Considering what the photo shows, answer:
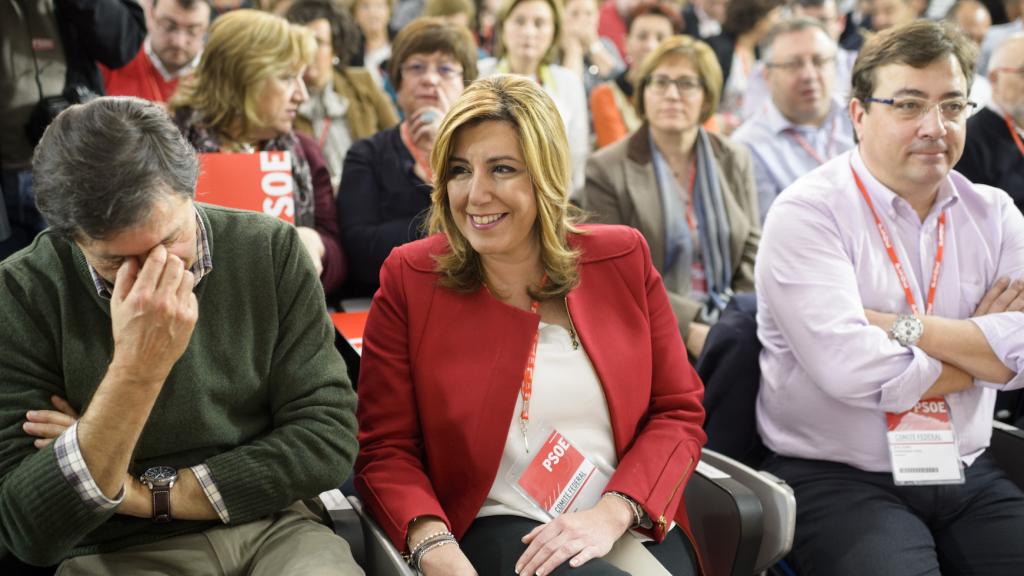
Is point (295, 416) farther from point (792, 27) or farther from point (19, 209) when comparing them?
point (792, 27)

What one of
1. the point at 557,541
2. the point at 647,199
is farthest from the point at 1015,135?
the point at 557,541

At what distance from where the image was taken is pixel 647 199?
3.45m

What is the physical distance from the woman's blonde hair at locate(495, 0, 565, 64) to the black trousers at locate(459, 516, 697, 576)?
3228mm

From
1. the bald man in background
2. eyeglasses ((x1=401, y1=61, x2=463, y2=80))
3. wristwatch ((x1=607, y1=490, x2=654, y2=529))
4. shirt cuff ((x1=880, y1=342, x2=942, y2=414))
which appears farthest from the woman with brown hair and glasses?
the bald man in background

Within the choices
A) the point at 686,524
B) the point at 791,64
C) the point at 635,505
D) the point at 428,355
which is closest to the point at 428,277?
the point at 428,355

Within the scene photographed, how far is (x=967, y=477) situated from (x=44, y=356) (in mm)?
1991

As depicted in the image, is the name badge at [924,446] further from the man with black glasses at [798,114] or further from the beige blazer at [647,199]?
the man with black glasses at [798,114]

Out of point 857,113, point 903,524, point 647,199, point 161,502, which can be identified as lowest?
point 903,524

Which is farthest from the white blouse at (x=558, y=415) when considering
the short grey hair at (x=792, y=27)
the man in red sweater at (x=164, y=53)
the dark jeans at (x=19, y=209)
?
the short grey hair at (x=792, y=27)

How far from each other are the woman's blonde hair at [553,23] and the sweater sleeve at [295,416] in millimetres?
3090

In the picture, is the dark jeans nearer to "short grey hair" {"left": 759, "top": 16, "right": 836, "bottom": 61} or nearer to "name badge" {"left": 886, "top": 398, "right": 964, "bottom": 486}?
"name badge" {"left": 886, "top": 398, "right": 964, "bottom": 486}

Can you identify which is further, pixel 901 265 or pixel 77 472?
pixel 901 265

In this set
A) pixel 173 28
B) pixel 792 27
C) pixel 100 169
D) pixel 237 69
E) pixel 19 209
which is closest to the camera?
pixel 100 169

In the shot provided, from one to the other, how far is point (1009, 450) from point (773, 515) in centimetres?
76
